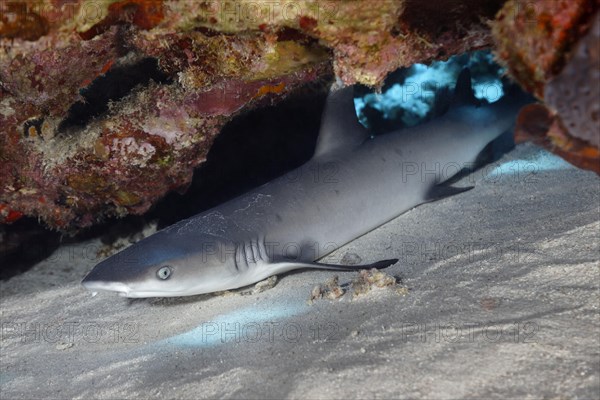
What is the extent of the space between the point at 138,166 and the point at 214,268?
1.45 m

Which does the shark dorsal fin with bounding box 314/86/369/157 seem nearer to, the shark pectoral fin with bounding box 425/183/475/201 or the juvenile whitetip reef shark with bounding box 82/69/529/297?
the juvenile whitetip reef shark with bounding box 82/69/529/297

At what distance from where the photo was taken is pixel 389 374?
6.50 ft

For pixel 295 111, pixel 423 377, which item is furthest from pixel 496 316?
pixel 295 111

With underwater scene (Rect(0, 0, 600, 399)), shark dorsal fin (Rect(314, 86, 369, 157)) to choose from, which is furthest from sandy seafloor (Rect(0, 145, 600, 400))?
shark dorsal fin (Rect(314, 86, 369, 157))

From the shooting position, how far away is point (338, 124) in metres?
4.58

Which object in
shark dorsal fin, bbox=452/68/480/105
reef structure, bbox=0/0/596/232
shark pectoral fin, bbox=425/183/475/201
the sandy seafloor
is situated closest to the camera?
the sandy seafloor

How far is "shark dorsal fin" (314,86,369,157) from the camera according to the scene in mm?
4582

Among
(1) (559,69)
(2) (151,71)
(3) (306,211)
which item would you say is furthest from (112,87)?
(1) (559,69)

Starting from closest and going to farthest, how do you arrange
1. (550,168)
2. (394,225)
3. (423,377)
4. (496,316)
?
1. (423,377)
2. (496,316)
3. (394,225)
4. (550,168)

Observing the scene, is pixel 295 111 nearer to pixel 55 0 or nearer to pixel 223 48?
pixel 223 48

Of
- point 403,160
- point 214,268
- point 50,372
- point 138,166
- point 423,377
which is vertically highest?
point 138,166

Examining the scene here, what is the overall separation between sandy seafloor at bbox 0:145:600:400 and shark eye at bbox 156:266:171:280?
16.0 inches

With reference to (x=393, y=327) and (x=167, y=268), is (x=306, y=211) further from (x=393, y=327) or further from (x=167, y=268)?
(x=393, y=327)

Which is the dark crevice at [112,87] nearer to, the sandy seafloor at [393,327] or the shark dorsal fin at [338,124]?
the shark dorsal fin at [338,124]
